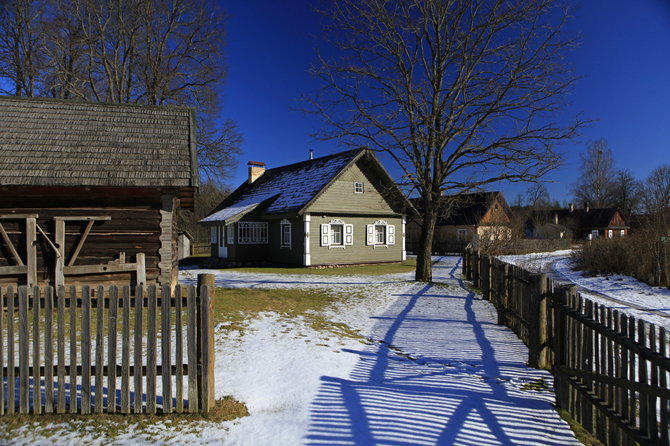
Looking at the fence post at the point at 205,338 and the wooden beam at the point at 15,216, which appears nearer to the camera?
the fence post at the point at 205,338

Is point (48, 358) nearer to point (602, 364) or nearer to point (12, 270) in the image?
point (602, 364)

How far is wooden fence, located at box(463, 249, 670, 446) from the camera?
10.0ft

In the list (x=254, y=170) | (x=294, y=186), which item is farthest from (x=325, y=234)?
(x=254, y=170)

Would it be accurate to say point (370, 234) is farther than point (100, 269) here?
Yes

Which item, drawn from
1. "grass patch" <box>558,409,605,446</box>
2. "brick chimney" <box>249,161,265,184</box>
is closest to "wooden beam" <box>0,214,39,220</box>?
"grass patch" <box>558,409,605,446</box>

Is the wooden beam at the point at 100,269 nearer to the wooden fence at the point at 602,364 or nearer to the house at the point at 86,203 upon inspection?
the house at the point at 86,203

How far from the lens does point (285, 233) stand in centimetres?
2361

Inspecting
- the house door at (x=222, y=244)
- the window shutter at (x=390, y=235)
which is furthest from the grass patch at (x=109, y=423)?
the window shutter at (x=390, y=235)

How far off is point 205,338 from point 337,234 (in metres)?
19.8

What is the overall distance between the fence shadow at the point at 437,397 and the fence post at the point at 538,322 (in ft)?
0.74

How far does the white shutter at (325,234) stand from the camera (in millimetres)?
22828

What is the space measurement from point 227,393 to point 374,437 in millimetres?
1837

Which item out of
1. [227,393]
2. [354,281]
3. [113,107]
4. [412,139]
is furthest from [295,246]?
[227,393]

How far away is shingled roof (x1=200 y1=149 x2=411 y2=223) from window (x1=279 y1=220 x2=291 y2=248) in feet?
2.74
